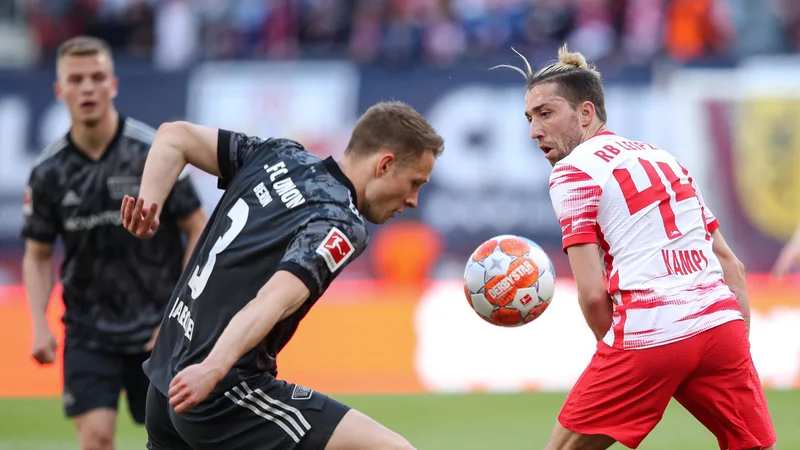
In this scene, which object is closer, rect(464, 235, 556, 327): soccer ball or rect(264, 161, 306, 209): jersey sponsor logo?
rect(264, 161, 306, 209): jersey sponsor logo

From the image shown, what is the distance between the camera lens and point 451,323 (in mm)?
12086

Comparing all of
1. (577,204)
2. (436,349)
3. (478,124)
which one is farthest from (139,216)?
(478,124)

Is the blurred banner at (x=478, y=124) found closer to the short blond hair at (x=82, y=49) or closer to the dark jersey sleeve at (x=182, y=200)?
the short blond hair at (x=82, y=49)

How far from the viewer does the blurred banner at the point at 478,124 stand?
1482 cm

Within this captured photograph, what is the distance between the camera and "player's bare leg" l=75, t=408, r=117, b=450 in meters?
6.26

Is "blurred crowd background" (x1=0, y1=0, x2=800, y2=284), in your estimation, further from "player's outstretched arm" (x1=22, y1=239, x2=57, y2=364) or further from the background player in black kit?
the background player in black kit

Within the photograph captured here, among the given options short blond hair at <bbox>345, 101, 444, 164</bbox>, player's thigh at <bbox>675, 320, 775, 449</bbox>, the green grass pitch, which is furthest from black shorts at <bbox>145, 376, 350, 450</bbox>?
the green grass pitch

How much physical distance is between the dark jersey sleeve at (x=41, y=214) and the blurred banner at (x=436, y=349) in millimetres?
5407

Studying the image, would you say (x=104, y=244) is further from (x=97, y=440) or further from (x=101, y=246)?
(x=97, y=440)

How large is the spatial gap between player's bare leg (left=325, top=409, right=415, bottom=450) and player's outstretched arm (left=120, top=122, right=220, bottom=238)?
1.15 m

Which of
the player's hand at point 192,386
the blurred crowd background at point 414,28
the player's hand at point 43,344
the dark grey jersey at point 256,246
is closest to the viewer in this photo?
the player's hand at point 192,386

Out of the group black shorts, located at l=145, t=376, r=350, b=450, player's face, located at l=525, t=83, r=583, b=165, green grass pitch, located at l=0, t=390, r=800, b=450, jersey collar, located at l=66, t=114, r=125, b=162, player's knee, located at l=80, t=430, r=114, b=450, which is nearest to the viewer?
black shorts, located at l=145, t=376, r=350, b=450

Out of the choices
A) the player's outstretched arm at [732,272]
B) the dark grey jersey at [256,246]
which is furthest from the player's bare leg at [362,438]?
the player's outstretched arm at [732,272]

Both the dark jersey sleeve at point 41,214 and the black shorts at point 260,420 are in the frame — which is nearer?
the black shorts at point 260,420
